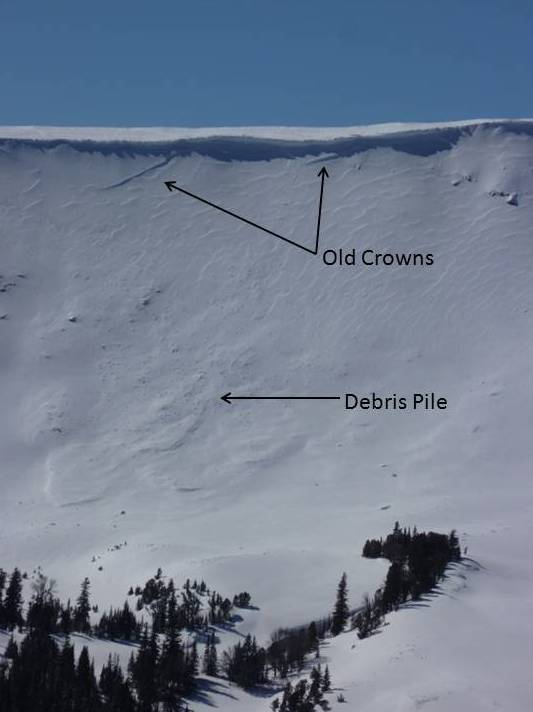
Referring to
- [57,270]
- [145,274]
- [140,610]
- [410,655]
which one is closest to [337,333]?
[145,274]

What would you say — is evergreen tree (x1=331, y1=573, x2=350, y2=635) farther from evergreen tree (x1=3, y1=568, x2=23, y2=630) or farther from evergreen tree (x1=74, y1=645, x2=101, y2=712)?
evergreen tree (x1=3, y1=568, x2=23, y2=630)

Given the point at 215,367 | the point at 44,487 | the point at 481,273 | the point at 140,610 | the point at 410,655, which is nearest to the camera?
the point at 410,655

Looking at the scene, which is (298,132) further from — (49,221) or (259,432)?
(259,432)

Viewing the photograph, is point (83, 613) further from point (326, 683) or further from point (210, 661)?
point (326, 683)

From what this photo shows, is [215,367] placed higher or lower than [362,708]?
higher

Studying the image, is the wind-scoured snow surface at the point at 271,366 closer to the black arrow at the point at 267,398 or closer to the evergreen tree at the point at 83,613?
the black arrow at the point at 267,398

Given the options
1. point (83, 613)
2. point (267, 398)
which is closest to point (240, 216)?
point (267, 398)

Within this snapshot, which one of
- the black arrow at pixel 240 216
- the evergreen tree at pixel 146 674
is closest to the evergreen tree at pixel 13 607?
the evergreen tree at pixel 146 674
